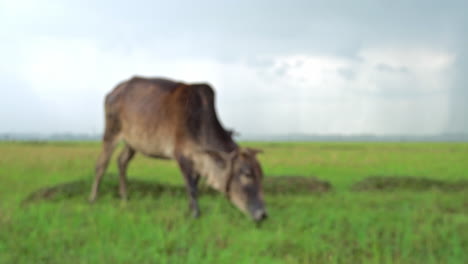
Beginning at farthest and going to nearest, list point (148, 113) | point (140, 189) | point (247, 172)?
point (140, 189) < point (148, 113) < point (247, 172)

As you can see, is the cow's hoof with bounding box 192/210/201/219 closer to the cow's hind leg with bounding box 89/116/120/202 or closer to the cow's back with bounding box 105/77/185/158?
the cow's back with bounding box 105/77/185/158

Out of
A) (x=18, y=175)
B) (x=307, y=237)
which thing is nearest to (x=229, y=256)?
(x=307, y=237)

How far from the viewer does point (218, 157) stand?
6.17 metres

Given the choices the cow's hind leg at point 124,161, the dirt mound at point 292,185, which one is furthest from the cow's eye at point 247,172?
the dirt mound at point 292,185

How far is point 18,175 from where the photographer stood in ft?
40.5

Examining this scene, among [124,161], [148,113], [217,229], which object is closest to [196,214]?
[217,229]

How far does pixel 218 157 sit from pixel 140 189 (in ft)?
10.7

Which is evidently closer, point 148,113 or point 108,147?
point 148,113

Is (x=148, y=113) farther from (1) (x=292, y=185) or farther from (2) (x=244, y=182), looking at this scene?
(1) (x=292, y=185)

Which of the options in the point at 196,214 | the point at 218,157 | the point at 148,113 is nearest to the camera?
the point at 218,157

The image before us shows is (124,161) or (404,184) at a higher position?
(124,161)

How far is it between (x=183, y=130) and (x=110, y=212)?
1603 millimetres

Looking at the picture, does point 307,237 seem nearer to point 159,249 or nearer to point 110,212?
point 159,249

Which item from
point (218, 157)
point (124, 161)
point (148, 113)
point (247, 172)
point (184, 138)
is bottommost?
point (124, 161)
